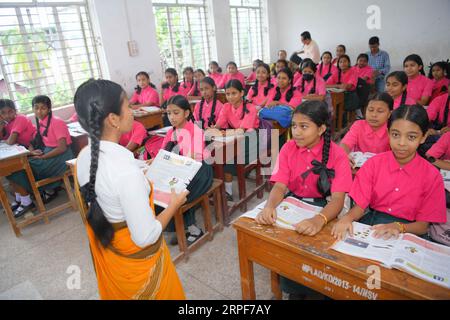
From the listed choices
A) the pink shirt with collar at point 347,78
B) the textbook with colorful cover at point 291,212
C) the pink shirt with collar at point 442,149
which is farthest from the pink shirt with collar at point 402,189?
the pink shirt with collar at point 347,78

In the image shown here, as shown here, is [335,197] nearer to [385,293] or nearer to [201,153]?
[385,293]

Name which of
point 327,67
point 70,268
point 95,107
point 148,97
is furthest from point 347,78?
point 95,107

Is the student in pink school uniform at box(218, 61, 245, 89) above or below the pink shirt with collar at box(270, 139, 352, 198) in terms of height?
above

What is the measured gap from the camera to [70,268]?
7.64 ft

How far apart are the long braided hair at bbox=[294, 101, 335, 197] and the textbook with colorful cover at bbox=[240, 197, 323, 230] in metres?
0.22

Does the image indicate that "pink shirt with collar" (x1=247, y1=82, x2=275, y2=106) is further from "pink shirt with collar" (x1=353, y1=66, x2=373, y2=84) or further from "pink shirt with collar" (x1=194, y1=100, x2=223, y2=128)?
"pink shirt with collar" (x1=353, y1=66, x2=373, y2=84)

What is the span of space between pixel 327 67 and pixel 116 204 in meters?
6.18

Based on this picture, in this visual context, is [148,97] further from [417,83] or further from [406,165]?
[406,165]

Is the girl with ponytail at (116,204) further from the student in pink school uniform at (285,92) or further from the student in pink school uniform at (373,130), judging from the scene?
the student in pink school uniform at (285,92)

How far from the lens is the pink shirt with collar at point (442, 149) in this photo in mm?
2195

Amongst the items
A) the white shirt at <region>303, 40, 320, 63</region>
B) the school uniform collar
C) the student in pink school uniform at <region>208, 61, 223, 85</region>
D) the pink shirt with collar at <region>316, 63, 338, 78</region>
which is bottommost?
the school uniform collar

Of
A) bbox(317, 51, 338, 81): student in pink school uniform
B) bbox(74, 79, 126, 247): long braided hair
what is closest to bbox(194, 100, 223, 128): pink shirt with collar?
bbox(74, 79, 126, 247): long braided hair

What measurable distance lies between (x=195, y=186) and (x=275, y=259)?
43.5 inches

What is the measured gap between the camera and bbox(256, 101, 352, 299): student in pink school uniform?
1523 mm
